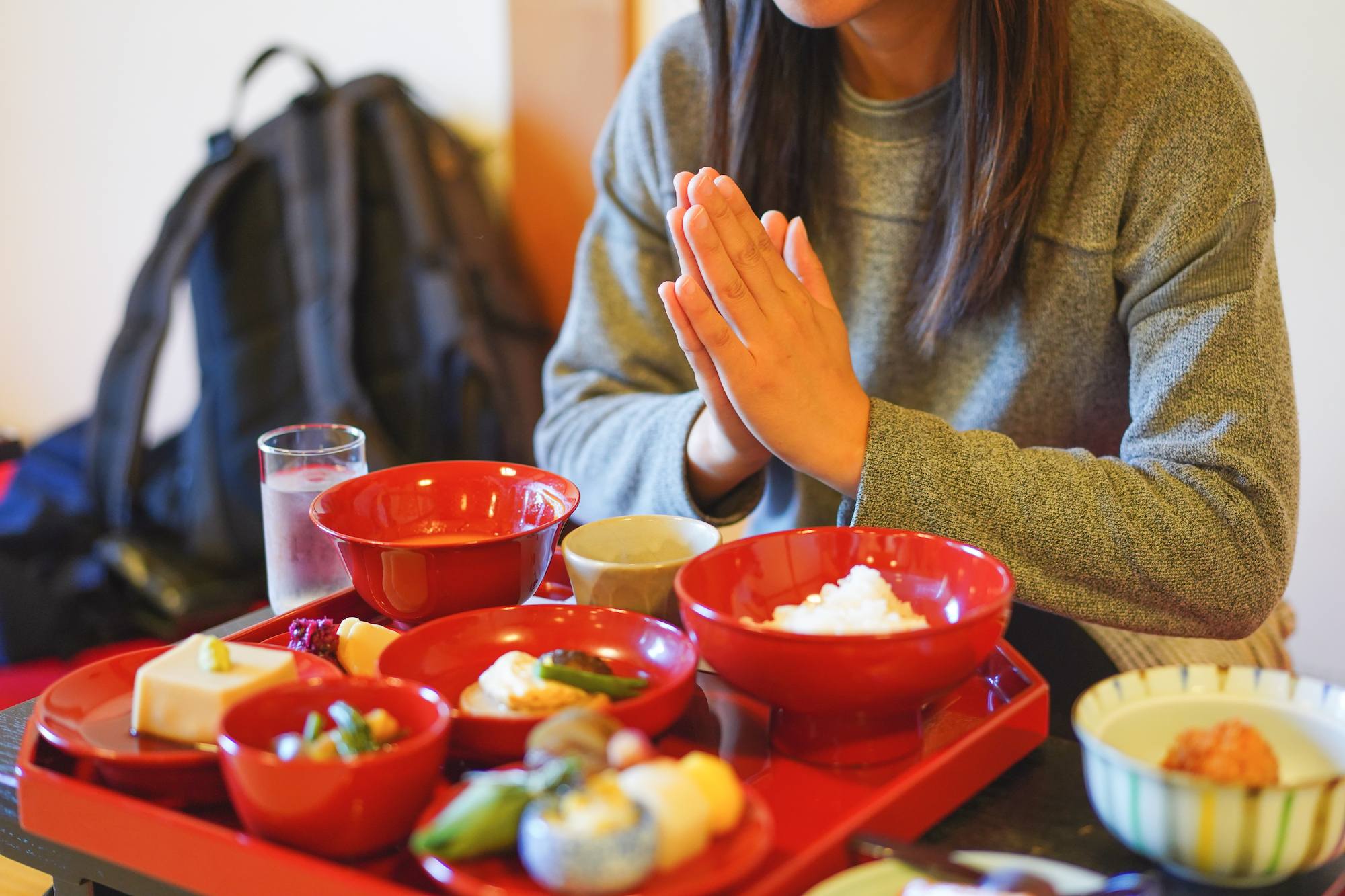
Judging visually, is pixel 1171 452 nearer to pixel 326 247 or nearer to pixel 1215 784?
pixel 1215 784

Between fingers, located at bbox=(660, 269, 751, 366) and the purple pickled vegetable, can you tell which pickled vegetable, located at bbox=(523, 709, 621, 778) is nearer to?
the purple pickled vegetable

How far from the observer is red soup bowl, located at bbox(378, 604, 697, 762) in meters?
0.56

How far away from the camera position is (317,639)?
69 centimetres

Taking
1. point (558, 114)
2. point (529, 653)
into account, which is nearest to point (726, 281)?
point (529, 653)

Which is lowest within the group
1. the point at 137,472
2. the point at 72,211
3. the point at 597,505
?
the point at 137,472

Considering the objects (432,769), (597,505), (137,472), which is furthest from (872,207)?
(137,472)

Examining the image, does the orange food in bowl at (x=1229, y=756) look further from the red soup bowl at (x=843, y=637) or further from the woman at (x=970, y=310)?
the woman at (x=970, y=310)

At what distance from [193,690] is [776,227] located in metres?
0.57

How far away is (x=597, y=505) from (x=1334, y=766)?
2.43 ft

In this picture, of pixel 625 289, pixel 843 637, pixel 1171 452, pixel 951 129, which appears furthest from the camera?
pixel 625 289

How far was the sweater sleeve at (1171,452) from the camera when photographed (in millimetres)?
825

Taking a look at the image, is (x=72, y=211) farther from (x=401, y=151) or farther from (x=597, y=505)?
(x=597, y=505)

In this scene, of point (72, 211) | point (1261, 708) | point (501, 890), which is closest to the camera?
Answer: point (501, 890)

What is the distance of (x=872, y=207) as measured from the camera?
1131 millimetres
